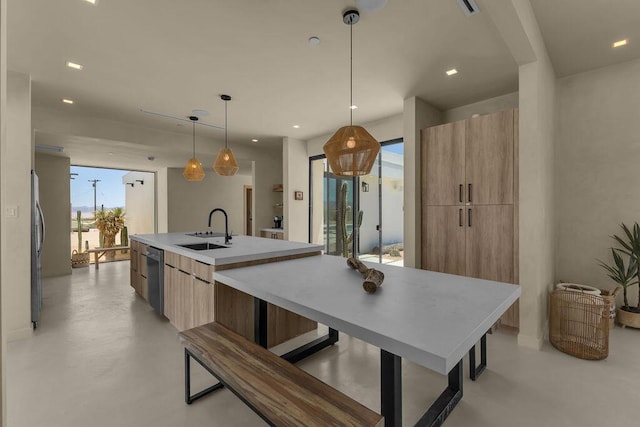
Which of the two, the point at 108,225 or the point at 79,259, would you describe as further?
the point at 108,225

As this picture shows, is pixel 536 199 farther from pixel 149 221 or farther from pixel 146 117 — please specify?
pixel 149 221

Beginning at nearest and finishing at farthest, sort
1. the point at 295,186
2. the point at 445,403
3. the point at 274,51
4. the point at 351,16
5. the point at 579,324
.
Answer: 1. the point at 445,403
2. the point at 351,16
3. the point at 579,324
4. the point at 274,51
5. the point at 295,186

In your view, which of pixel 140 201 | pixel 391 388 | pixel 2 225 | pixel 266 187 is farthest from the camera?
pixel 140 201

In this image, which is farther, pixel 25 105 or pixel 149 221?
pixel 149 221

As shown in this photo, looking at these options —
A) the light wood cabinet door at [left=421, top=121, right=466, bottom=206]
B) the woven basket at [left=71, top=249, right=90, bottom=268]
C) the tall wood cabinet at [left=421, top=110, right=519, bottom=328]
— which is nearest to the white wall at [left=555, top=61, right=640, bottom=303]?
the tall wood cabinet at [left=421, top=110, right=519, bottom=328]

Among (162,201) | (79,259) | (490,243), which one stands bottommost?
(79,259)

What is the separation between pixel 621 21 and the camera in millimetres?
2420

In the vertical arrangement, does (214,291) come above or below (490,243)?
below

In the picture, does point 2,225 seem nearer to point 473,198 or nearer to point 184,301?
point 184,301

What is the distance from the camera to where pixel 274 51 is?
2.75 metres

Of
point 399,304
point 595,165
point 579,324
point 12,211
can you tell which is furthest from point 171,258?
point 595,165

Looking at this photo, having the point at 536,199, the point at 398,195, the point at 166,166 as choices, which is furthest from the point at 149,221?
the point at 536,199

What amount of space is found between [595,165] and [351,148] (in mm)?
3181

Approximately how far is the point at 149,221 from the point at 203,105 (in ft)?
20.3
